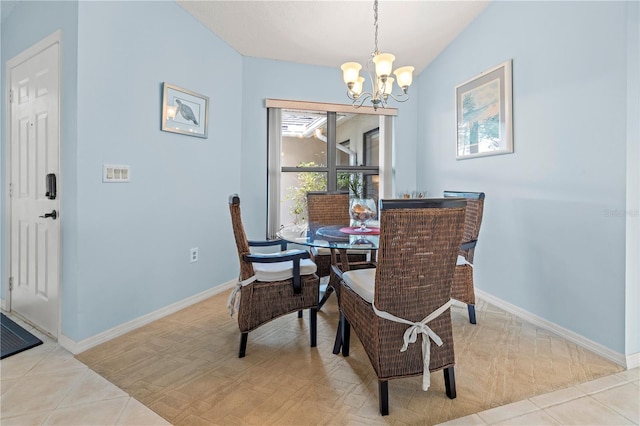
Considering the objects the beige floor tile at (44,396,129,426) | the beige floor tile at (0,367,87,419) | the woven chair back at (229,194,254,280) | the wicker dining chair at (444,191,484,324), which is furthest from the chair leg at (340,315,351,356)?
the beige floor tile at (0,367,87,419)

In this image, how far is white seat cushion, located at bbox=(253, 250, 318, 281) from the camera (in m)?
2.09

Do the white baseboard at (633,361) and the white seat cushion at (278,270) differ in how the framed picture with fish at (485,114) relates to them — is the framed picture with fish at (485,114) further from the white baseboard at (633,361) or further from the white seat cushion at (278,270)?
the white seat cushion at (278,270)

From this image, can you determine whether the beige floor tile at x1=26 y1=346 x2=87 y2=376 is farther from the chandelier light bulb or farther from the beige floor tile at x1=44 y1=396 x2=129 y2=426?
the chandelier light bulb

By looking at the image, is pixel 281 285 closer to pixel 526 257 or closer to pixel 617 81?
pixel 526 257

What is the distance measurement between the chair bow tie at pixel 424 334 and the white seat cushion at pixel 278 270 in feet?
2.46

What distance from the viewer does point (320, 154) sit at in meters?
4.15

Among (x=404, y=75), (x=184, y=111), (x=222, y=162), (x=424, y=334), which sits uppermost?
(x=404, y=75)

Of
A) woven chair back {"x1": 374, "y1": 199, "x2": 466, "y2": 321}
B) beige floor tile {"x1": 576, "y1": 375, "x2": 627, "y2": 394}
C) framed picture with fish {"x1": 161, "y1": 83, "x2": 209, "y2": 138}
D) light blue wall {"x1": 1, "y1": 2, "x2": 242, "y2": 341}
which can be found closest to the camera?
woven chair back {"x1": 374, "y1": 199, "x2": 466, "y2": 321}

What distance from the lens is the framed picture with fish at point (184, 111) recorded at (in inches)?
105

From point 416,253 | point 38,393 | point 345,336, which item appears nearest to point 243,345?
point 345,336

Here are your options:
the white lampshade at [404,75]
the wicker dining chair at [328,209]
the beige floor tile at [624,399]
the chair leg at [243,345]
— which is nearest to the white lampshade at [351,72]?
the white lampshade at [404,75]

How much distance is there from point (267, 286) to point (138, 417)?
894 millimetres

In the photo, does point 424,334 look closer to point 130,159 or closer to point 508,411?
point 508,411

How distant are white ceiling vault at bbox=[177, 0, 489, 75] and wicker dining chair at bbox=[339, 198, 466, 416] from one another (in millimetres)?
2295
